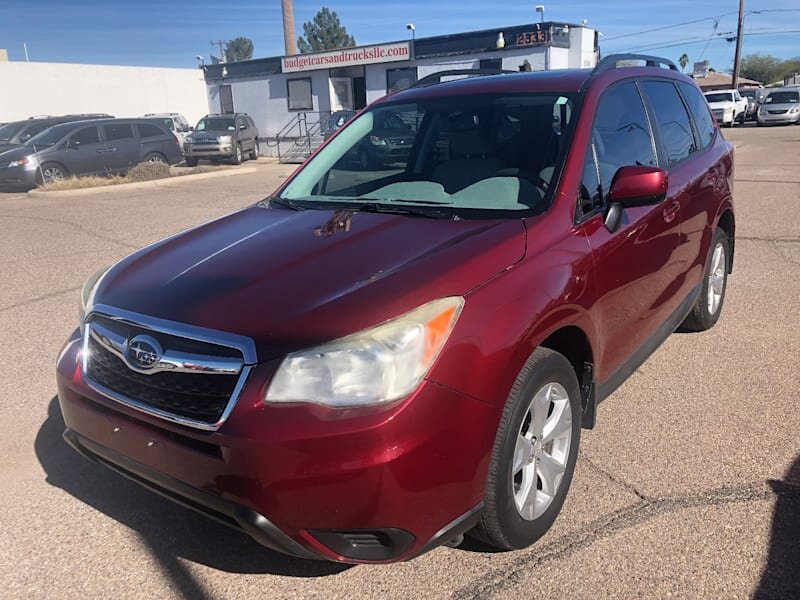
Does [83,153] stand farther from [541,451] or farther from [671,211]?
[541,451]

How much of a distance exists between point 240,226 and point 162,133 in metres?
19.4

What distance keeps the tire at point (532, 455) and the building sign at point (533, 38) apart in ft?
75.1

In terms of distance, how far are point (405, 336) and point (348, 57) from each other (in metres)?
28.5

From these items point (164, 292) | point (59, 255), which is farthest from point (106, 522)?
point (59, 255)

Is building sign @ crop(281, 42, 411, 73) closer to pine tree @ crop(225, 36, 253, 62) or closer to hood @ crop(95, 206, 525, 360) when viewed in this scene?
hood @ crop(95, 206, 525, 360)

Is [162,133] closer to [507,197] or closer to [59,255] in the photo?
[59,255]

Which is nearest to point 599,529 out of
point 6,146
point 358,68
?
point 6,146

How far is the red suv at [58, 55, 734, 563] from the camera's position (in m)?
2.12

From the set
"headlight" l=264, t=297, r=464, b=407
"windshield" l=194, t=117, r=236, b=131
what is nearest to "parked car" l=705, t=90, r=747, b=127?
"windshield" l=194, t=117, r=236, b=131

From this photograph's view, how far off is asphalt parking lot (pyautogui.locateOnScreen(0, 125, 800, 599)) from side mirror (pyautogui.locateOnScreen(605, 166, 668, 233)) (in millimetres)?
1234

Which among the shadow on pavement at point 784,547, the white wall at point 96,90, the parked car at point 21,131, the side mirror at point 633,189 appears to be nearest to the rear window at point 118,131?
the parked car at point 21,131

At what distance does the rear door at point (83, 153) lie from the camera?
59.5ft

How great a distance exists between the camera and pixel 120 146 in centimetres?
1942

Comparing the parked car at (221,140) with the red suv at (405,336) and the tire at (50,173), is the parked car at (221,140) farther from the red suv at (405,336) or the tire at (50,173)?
the red suv at (405,336)
